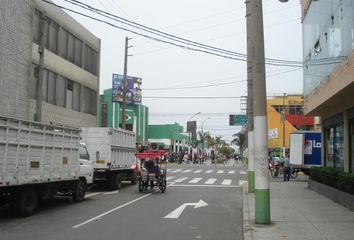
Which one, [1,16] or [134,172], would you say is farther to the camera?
[134,172]

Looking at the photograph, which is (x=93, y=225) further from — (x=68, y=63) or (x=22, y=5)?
(x=68, y=63)

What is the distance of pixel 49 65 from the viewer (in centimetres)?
2731

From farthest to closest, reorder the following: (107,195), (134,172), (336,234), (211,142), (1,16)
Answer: (211,142)
(134,172)
(1,16)
(107,195)
(336,234)

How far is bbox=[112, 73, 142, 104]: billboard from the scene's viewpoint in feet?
196

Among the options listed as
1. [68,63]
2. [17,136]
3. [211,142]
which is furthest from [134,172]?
[211,142]

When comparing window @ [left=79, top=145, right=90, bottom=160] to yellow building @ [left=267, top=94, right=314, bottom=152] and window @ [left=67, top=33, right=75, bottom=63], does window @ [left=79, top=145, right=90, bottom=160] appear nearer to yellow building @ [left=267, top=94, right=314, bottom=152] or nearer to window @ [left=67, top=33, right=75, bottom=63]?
window @ [left=67, top=33, right=75, bottom=63]

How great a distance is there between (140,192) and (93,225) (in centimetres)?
953

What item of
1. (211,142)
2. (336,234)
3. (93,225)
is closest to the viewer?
(336,234)

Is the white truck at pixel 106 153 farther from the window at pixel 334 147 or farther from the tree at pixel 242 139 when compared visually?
the tree at pixel 242 139

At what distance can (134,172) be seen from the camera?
26.8 m

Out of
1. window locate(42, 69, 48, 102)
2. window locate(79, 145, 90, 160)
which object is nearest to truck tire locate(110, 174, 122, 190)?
window locate(79, 145, 90, 160)

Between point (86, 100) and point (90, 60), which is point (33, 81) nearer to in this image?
point (86, 100)

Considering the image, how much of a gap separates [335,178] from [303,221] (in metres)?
5.34

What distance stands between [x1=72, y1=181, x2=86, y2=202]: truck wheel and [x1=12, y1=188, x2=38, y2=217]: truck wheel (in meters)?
3.12
